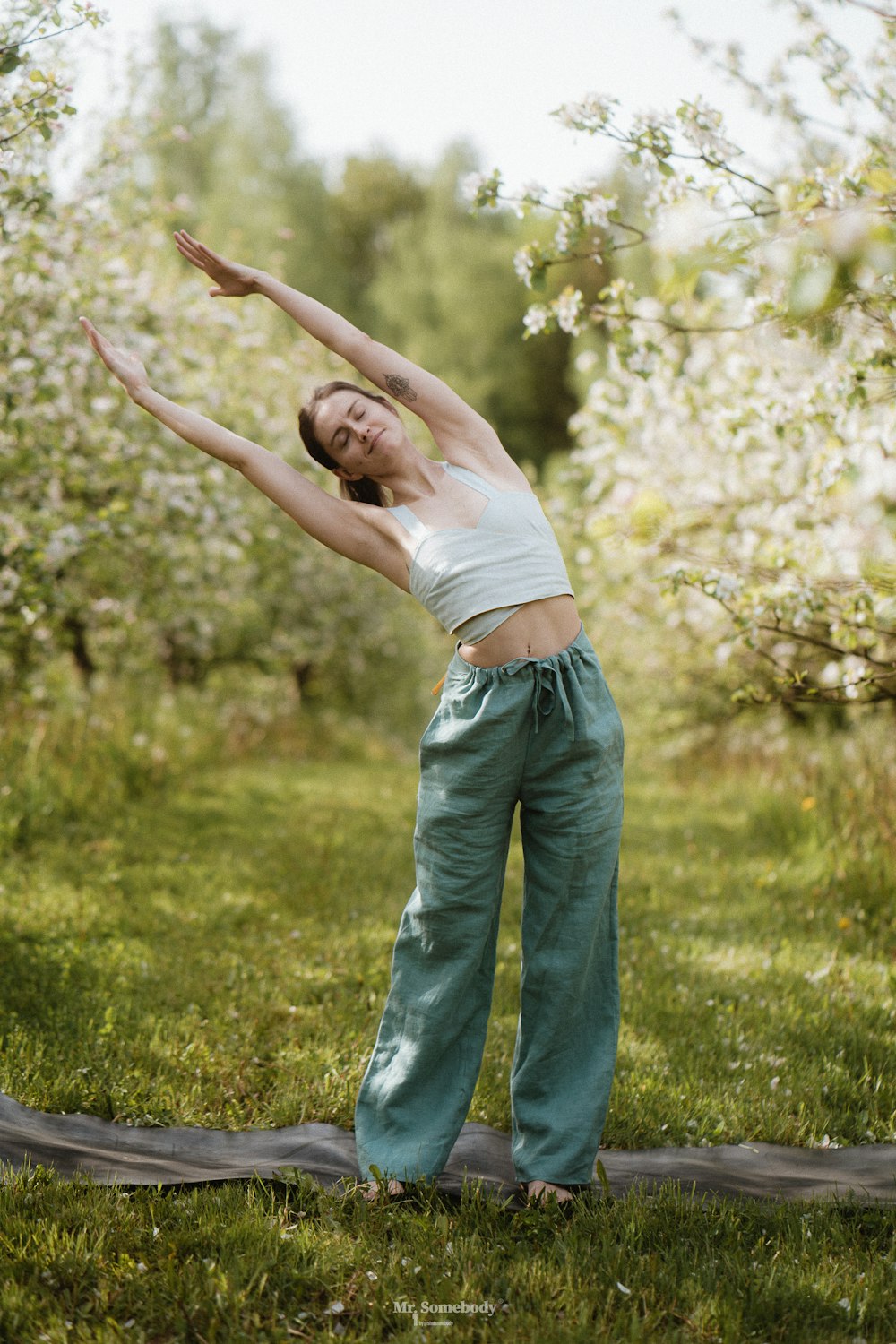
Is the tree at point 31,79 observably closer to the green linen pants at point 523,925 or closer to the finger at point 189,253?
the finger at point 189,253

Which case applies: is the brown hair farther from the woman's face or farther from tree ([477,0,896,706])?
tree ([477,0,896,706])

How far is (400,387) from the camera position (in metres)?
2.46

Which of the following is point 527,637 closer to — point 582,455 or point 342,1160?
point 342,1160

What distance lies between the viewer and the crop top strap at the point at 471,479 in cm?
239

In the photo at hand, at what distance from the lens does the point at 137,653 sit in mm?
7715

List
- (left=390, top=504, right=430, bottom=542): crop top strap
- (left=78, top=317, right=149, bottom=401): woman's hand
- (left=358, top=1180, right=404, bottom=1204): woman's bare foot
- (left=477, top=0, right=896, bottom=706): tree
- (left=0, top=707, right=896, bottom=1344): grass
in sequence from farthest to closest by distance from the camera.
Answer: (left=477, top=0, right=896, bottom=706): tree < (left=78, top=317, right=149, bottom=401): woman's hand < (left=390, top=504, right=430, bottom=542): crop top strap < (left=358, top=1180, right=404, bottom=1204): woman's bare foot < (left=0, top=707, right=896, bottom=1344): grass

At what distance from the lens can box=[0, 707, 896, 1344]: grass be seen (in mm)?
1927

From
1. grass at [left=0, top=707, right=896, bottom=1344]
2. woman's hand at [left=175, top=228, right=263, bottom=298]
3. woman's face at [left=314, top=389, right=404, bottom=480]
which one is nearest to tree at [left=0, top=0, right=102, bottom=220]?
woman's hand at [left=175, top=228, right=263, bottom=298]

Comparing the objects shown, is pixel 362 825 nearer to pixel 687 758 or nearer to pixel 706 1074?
pixel 706 1074

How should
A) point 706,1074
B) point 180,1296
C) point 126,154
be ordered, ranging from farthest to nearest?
point 126,154 → point 706,1074 → point 180,1296

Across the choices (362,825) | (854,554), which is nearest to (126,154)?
(362,825)

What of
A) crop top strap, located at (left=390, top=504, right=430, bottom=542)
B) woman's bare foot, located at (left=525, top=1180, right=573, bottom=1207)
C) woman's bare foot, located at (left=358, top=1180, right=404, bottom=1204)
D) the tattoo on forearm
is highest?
the tattoo on forearm

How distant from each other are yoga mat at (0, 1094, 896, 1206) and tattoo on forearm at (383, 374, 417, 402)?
1.75 meters

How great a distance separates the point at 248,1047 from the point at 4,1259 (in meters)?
1.05
